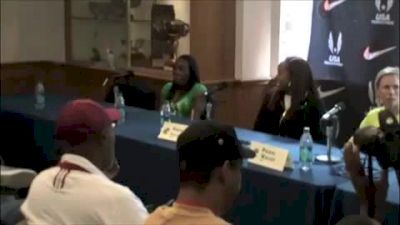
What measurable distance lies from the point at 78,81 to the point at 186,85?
2.17 meters

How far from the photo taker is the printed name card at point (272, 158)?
360 cm

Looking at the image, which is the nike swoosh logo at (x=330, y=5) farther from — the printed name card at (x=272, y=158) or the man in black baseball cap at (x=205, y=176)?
the man in black baseball cap at (x=205, y=176)

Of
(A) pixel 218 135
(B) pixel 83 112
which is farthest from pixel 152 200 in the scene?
(A) pixel 218 135

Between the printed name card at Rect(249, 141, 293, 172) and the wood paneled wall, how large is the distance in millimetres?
2164

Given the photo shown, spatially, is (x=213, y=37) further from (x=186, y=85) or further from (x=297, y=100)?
(x=297, y=100)

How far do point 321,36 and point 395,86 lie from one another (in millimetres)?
1213

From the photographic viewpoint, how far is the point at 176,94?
5.27 m

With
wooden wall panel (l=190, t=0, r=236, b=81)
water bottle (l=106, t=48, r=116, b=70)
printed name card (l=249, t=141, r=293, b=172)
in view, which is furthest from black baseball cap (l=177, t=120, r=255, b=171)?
water bottle (l=106, t=48, r=116, b=70)

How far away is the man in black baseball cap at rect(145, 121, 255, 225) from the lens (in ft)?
5.73

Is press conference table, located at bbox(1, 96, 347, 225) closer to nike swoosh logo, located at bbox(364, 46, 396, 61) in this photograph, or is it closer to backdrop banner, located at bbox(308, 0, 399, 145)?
backdrop banner, located at bbox(308, 0, 399, 145)

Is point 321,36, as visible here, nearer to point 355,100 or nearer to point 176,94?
point 355,100

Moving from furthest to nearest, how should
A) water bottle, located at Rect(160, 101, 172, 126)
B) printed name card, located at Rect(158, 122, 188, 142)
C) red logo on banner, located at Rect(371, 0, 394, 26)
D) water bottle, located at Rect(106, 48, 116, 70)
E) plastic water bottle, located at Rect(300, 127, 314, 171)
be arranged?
water bottle, located at Rect(106, 48, 116, 70) → red logo on banner, located at Rect(371, 0, 394, 26) → water bottle, located at Rect(160, 101, 172, 126) → printed name card, located at Rect(158, 122, 188, 142) → plastic water bottle, located at Rect(300, 127, 314, 171)

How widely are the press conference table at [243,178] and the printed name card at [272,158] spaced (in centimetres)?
4

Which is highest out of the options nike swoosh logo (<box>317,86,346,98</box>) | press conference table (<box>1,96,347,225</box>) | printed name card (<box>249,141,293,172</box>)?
nike swoosh logo (<box>317,86,346,98</box>)
